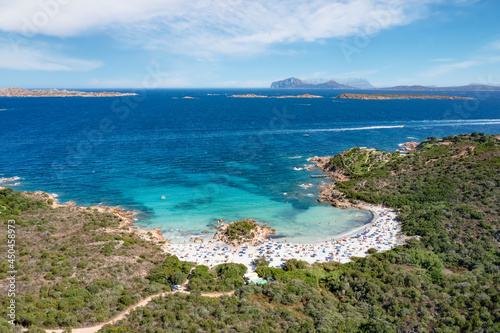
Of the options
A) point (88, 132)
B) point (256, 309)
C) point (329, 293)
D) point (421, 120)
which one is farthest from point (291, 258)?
point (421, 120)

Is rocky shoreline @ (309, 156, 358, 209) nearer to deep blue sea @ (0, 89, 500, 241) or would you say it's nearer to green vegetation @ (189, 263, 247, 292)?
deep blue sea @ (0, 89, 500, 241)

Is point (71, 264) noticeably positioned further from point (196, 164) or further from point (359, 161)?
point (359, 161)

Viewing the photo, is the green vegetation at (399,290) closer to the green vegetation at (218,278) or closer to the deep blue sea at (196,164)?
the green vegetation at (218,278)

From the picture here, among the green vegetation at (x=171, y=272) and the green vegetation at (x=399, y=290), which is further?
the green vegetation at (x=171, y=272)

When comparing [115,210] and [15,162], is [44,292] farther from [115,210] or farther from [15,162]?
[15,162]

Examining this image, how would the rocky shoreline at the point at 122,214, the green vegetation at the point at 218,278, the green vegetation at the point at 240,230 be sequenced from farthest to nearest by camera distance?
the rocky shoreline at the point at 122,214, the green vegetation at the point at 240,230, the green vegetation at the point at 218,278

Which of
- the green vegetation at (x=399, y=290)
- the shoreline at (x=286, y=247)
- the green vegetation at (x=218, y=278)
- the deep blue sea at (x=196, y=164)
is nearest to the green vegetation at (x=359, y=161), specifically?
the deep blue sea at (x=196, y=164)
